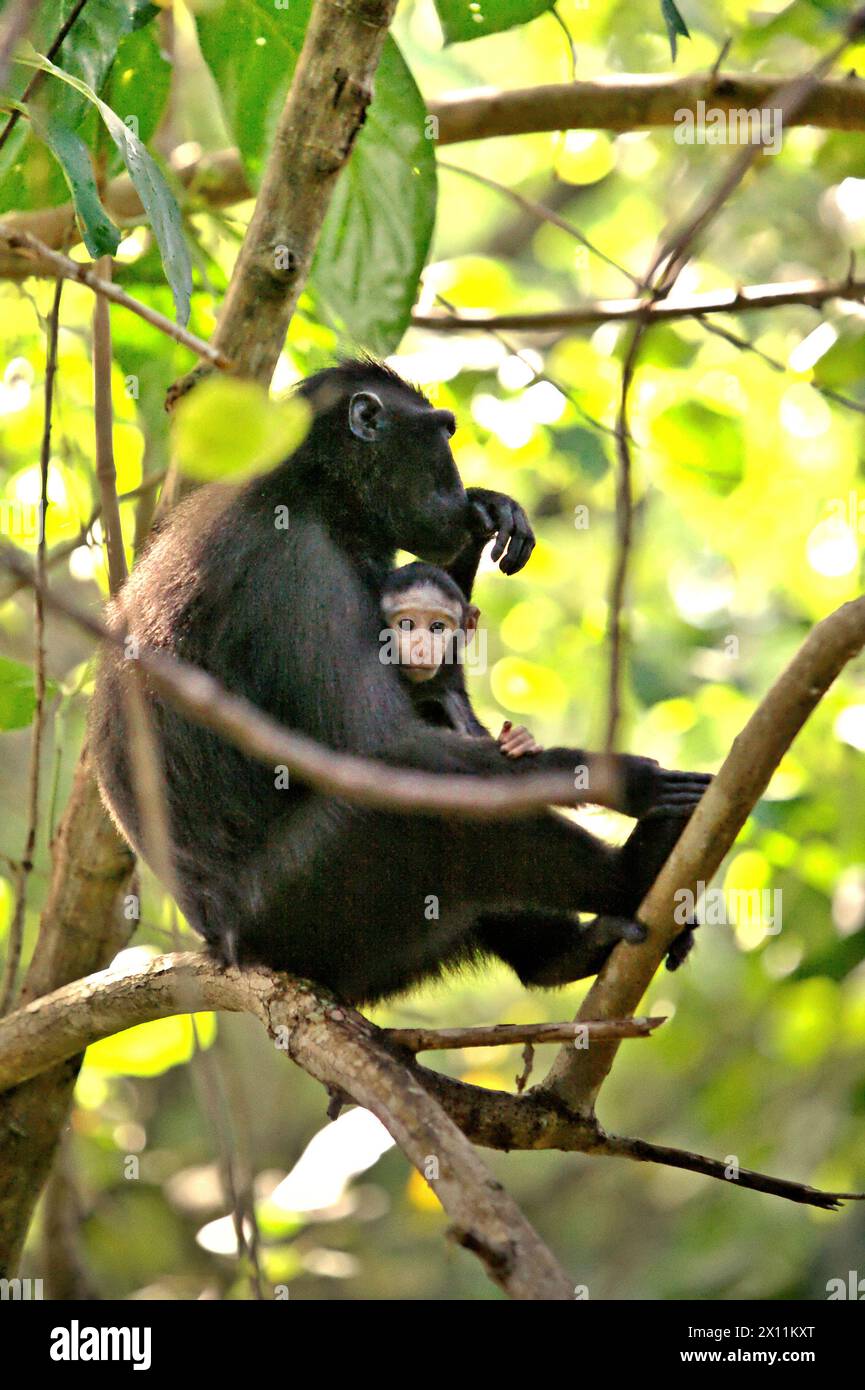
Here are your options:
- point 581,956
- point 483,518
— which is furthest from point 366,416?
point 581,956

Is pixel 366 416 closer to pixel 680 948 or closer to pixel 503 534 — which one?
pixel 503 534

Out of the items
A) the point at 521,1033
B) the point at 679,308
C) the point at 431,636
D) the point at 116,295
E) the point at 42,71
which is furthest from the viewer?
the point at 679,308

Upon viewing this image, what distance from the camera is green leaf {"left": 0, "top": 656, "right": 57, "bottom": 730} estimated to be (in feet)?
14.4

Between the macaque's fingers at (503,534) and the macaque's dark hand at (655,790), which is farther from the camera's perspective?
the macaque's fingers at (503,534)

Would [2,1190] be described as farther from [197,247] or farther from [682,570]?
[682,570]

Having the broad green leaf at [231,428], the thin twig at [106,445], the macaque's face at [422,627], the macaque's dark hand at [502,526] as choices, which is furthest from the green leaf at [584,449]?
the broad green leaf at [231,428]

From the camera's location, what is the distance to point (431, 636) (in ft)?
14.4

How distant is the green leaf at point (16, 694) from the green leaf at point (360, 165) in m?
1.59

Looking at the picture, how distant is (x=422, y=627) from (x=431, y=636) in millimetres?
54

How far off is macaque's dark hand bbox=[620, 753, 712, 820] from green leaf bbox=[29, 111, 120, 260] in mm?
1919

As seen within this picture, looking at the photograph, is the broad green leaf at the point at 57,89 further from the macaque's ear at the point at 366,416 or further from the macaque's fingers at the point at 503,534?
the macaque's fingers at the point at 503,534

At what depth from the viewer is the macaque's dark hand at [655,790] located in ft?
13.0

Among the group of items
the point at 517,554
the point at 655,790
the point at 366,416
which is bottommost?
the point at 655,790

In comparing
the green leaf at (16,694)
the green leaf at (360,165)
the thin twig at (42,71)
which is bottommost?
the green leaf at (16,694)
